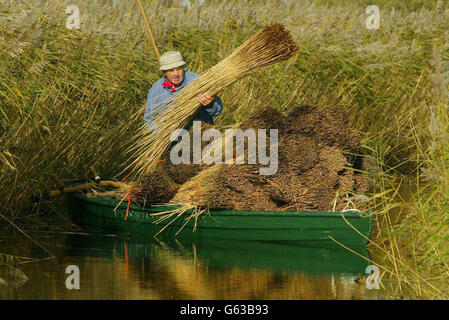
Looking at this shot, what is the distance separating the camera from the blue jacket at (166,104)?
996 centimetres

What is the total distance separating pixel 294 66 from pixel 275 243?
4.90 m

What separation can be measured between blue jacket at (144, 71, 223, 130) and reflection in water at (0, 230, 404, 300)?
1394mm

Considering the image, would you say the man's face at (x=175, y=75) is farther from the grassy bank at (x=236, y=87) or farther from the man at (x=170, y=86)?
the grassy bank at (x=236, y=87)

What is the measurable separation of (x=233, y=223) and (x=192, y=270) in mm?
1380

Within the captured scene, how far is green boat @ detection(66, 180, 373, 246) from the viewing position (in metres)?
8.83

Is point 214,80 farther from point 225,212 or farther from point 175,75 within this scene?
point 225,212

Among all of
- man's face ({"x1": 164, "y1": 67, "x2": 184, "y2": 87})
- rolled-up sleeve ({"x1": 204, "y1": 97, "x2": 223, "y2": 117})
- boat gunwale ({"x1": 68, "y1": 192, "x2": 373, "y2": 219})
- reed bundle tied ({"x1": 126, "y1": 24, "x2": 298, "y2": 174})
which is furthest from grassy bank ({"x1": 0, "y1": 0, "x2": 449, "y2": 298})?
rolled-up sleeve ({"x1": 204, "y1": 97, "x2": 223, "y2": 117})

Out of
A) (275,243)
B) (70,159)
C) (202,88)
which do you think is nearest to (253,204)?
(275,243)

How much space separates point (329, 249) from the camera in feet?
29.4

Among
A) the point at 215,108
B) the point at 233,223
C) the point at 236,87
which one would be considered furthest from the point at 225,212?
the point at 236,87

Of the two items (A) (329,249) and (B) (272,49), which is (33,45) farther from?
(A) (329,249)
